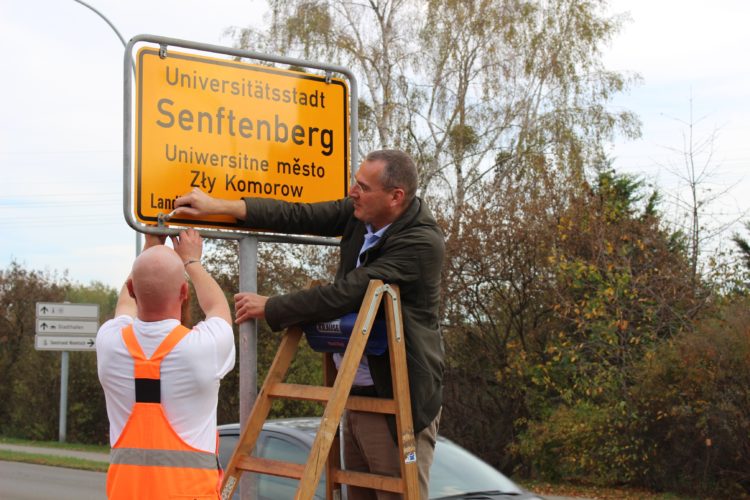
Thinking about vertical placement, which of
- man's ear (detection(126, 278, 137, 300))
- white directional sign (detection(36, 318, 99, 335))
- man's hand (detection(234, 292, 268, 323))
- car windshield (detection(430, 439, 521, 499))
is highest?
white directional sign (detection(36, 318, 99, 335))

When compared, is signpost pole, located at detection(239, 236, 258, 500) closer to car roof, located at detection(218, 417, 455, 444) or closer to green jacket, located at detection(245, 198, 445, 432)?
green jacket, located at detection(245, 198, 445, 432)

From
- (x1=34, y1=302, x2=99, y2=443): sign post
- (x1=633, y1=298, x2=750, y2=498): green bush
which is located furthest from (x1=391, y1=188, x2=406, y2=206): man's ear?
(x1=34, y1=302, x2=99, y2=443): sign post

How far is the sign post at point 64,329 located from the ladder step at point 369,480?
19.8 meters

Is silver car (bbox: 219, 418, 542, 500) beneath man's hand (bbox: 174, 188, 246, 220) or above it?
beneath

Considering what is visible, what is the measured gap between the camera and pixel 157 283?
317cm

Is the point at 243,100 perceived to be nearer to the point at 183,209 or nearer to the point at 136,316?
the point at 183,209

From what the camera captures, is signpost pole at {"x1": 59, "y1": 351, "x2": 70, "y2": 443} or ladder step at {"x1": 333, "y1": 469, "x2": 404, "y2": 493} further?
signpost pole at {"x1": 59, "y1": 351, "x2": 70, "y2": 443}

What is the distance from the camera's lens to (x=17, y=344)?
97.3 ft

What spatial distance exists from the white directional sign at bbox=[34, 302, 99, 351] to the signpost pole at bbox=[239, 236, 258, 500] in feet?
64.8

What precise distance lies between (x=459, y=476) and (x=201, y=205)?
3.71 meters

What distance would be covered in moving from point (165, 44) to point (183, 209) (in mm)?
661

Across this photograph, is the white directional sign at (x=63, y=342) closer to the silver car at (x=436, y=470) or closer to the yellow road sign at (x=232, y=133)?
the silver car at (x=436, y=470)

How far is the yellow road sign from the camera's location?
3.91m

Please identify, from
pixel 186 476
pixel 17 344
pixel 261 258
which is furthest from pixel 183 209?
pixel 17 344
